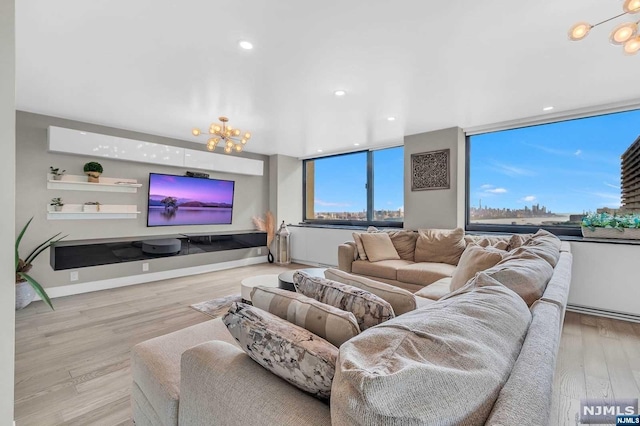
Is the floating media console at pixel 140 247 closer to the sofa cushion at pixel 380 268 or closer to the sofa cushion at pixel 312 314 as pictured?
the sofa cushion at pixel 380 268

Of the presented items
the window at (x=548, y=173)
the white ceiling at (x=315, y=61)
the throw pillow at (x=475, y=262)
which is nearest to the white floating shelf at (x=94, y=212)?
the white ceiling at (x=315, y=61)

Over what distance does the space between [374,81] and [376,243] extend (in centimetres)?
203

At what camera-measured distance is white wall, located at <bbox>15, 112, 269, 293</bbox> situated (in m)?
3.61

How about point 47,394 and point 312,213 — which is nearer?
point 47,394

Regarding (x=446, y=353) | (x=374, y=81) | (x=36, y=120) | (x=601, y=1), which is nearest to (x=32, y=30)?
(x=36, y=120)

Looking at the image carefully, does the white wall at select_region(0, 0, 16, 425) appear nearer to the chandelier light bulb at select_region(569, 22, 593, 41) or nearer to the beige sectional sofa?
the beige sectional sofa

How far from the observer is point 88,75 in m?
2.65

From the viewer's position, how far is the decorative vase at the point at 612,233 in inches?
120

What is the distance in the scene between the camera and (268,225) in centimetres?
618

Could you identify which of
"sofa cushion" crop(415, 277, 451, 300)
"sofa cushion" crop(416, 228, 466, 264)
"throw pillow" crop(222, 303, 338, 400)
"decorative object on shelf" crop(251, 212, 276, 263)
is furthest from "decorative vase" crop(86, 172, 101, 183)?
"sofa cushion" crop(416, 228, 466, 264)

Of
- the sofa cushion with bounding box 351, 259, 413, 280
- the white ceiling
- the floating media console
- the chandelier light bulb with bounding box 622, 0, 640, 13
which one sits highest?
the white ceiling

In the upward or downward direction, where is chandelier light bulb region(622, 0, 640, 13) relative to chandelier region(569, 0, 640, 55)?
upward

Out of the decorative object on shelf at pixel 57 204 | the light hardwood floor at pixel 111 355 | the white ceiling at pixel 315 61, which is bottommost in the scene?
the light hardwood floor at pixel 111 355

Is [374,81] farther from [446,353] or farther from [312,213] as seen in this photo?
[312,213]
